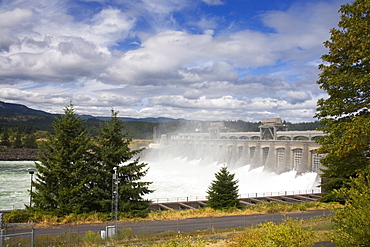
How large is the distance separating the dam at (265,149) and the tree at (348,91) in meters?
19.5

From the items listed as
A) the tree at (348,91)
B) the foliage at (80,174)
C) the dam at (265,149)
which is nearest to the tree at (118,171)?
the foliage at (80,174)

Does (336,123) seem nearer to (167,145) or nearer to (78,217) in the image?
(78,217)

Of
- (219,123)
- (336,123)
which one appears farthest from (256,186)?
(219,123)

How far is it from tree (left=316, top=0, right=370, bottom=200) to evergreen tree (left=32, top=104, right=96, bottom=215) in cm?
1703

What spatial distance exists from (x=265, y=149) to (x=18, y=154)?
100 m

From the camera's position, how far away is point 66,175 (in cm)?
2250

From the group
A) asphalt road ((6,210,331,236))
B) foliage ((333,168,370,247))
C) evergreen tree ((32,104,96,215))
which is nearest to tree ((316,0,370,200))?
foliage ((333,168,370,247))

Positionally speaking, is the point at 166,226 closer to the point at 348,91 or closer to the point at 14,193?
the point at 348,91

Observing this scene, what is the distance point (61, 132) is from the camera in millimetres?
23156

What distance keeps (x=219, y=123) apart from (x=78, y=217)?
9182 centimetres

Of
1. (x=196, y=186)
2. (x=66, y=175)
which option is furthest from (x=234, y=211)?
(x=196, y=186)

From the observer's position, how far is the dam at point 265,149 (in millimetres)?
47809

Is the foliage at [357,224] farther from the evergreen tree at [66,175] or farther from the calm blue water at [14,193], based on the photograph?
the calm blue water at [14,193]

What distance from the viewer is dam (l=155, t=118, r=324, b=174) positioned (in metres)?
47.8
